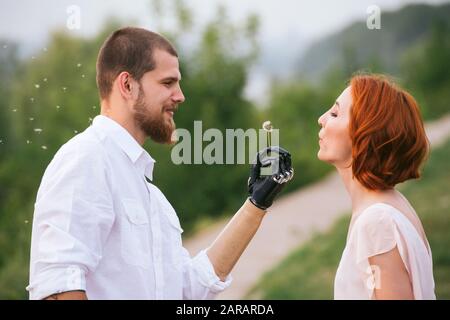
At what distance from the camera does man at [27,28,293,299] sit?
2.13m

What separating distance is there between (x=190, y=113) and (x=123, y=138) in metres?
7.62

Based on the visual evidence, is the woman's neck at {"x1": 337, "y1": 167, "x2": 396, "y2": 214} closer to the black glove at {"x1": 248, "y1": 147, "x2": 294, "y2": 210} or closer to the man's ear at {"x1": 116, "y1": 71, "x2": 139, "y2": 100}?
the black glove at {"x1": 248, "y1": 147, "x2": 294, "y2": 210}

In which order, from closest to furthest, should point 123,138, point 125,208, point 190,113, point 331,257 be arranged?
point 125,208 → point 123,138 → point 331,257 → point 190,113

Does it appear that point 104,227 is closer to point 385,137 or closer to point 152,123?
point 152,123

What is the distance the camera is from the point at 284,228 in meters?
9.34

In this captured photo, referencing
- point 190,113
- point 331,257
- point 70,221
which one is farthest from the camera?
point 190,113

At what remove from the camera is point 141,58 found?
98.3 inches

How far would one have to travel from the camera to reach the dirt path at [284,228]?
8.10 m

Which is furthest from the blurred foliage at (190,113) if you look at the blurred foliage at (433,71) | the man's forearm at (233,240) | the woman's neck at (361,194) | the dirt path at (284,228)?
the woman's neck at (361,194)

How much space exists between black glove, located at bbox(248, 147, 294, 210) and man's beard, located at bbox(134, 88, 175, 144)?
341 mm

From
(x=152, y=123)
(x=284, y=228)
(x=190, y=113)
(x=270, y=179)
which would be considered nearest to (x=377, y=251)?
(x=270, y=179)

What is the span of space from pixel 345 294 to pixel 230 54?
950 centimetres
